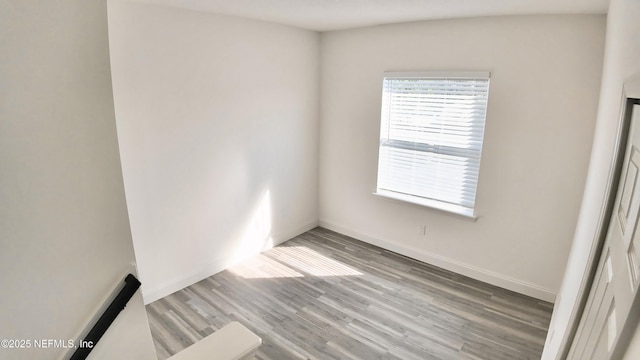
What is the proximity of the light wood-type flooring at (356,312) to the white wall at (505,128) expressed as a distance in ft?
1.00

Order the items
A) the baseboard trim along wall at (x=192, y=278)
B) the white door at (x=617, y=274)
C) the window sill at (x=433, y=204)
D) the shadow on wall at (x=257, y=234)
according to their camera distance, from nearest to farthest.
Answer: the white door at (x=617, y=274) → the baseboard trim along wall at (x=192, y=278) → the window sill at (x=433, y=204) → the shadow on wall at (x=257, y=234)

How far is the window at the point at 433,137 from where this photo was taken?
3.15 metres

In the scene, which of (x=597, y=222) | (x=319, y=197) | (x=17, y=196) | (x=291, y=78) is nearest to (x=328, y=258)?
(x=319, y=197)

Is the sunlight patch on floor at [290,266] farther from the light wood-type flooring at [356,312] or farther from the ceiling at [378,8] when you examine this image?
the ceiling at [378,8]

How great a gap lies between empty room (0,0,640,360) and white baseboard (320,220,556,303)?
0.9 inches

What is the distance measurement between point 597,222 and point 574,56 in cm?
171

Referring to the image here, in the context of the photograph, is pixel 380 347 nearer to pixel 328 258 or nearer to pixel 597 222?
pixel 328 258

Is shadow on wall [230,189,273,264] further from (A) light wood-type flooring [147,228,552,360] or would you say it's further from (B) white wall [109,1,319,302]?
(A) light wood-type flooring [147,228,552,360]

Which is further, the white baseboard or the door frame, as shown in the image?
the white baseboard

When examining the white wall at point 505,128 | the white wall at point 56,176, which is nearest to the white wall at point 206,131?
the white wall at point 505,128

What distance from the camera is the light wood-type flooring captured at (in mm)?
2482

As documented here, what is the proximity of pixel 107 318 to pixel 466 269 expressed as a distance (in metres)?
3.34

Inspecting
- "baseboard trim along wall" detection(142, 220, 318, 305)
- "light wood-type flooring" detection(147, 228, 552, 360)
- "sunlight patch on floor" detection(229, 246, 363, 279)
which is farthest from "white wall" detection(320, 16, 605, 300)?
"baseboard trim along wall" detection(142, 220, 318, 305)

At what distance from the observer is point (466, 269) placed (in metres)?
3.43
